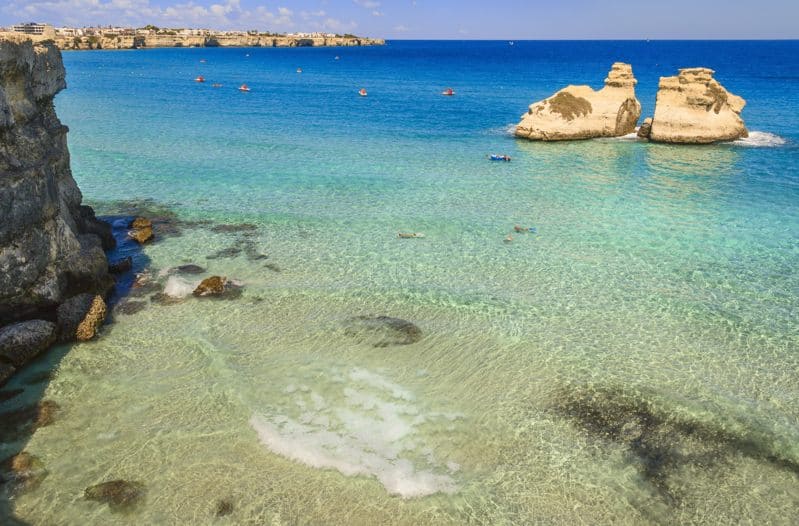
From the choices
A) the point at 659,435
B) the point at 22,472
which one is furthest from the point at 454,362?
the point at 22,472

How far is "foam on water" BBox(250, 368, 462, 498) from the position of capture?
9906mm

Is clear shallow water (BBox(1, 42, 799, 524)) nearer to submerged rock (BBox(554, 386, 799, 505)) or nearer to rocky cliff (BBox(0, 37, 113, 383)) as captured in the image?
submerged rock (BBox(554, 386, 799, 505))

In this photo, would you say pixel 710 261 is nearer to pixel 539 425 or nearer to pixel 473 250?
pixel 473 250

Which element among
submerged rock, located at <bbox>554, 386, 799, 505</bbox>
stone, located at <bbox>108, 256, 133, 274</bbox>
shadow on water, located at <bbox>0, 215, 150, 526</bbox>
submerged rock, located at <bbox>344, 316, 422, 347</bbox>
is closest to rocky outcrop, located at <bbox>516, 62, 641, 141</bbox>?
submerged rock, located at <bbox>344, 316, 422, 347</bbox>

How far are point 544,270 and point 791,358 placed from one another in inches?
277

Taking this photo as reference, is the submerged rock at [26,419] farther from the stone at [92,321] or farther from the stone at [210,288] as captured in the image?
the stone at [210,288]

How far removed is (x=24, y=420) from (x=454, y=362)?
9.08m

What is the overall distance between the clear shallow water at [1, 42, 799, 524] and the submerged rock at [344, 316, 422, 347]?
0.21 metres

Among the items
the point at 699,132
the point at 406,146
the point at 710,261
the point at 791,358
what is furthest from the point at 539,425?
the point at 699,132

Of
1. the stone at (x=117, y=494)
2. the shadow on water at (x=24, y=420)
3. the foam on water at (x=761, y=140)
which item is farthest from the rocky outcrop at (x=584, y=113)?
the stone at (x=117, y=494)

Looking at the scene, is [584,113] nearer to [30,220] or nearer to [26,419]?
[30,220]

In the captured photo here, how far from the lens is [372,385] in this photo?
1227 cm

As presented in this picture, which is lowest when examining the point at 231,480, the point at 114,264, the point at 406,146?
the point at 231,480

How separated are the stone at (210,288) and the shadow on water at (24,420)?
2319 mm
